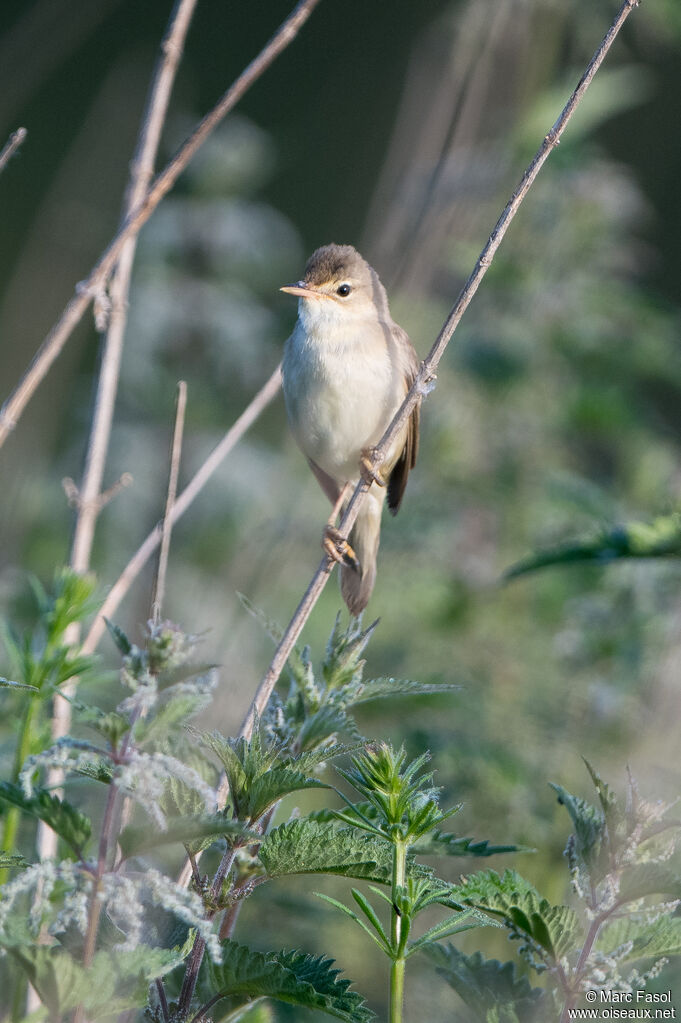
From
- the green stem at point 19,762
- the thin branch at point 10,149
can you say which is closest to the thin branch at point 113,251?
the thin branch at point 10,149

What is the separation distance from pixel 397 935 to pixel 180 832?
0.74 ft

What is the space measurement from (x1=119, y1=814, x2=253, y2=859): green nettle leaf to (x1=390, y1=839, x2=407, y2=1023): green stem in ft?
0.45

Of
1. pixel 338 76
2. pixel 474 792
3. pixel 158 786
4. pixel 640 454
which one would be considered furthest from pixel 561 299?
pixel 338 76

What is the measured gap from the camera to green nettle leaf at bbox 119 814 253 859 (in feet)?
2.71

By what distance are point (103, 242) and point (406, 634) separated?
8.62 ft

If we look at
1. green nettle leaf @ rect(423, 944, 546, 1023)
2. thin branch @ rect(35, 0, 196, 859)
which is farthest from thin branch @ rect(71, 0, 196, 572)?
green nettle leaf @ rect(423, 944, 546, 1023)

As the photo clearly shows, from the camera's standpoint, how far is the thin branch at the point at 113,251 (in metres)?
1.40

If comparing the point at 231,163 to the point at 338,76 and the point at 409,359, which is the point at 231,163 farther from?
the point at 338,76

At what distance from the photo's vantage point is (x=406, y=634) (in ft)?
10.1

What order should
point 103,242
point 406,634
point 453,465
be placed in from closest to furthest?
point 406,634 → point 453,465 → point 103,242

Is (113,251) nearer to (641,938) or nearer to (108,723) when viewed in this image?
(108,723)

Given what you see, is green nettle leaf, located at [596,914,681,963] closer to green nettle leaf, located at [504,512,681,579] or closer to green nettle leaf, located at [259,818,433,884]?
green nettle leaf, located at [259,818,433,884]

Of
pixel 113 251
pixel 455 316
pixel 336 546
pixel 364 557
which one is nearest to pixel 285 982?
pixel 455 316

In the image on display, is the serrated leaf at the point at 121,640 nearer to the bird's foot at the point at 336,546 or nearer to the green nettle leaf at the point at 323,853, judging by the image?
the green nettle leaf at the point at 323,853
